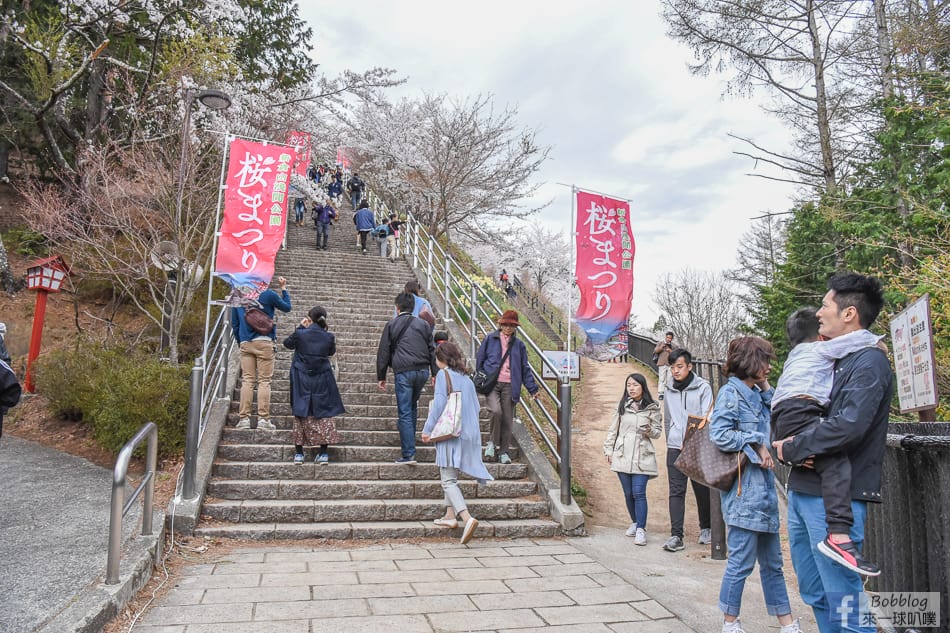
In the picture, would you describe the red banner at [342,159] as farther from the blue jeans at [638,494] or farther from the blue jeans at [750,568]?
the blue jeans at [750,568]

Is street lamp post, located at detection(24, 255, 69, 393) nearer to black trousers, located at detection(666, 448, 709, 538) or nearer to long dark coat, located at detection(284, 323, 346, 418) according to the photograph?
long dark coat, located at detection(284, 323, 346, 418)

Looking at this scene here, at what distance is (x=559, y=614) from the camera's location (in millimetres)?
3514

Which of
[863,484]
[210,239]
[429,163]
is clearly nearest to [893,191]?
[863,484]

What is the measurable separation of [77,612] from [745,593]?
13.4 ft

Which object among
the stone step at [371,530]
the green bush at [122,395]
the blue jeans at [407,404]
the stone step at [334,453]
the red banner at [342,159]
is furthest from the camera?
the red banner at [342,159]

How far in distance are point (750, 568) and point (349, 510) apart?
3.40m

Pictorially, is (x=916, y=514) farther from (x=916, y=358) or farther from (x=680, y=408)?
(x=680, y=408)

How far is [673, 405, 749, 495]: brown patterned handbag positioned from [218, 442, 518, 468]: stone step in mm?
3583

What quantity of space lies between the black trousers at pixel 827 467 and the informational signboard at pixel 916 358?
1.08m

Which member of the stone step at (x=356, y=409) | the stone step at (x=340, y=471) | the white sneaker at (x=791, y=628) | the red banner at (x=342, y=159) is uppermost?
the red banner at (x=342, y=159)

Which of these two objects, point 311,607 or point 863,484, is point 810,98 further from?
point 311,607

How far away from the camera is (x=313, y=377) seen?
5969 mm

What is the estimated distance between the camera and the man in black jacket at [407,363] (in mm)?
6133

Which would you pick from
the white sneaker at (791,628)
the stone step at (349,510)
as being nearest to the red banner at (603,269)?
the stone step at (349,510)
